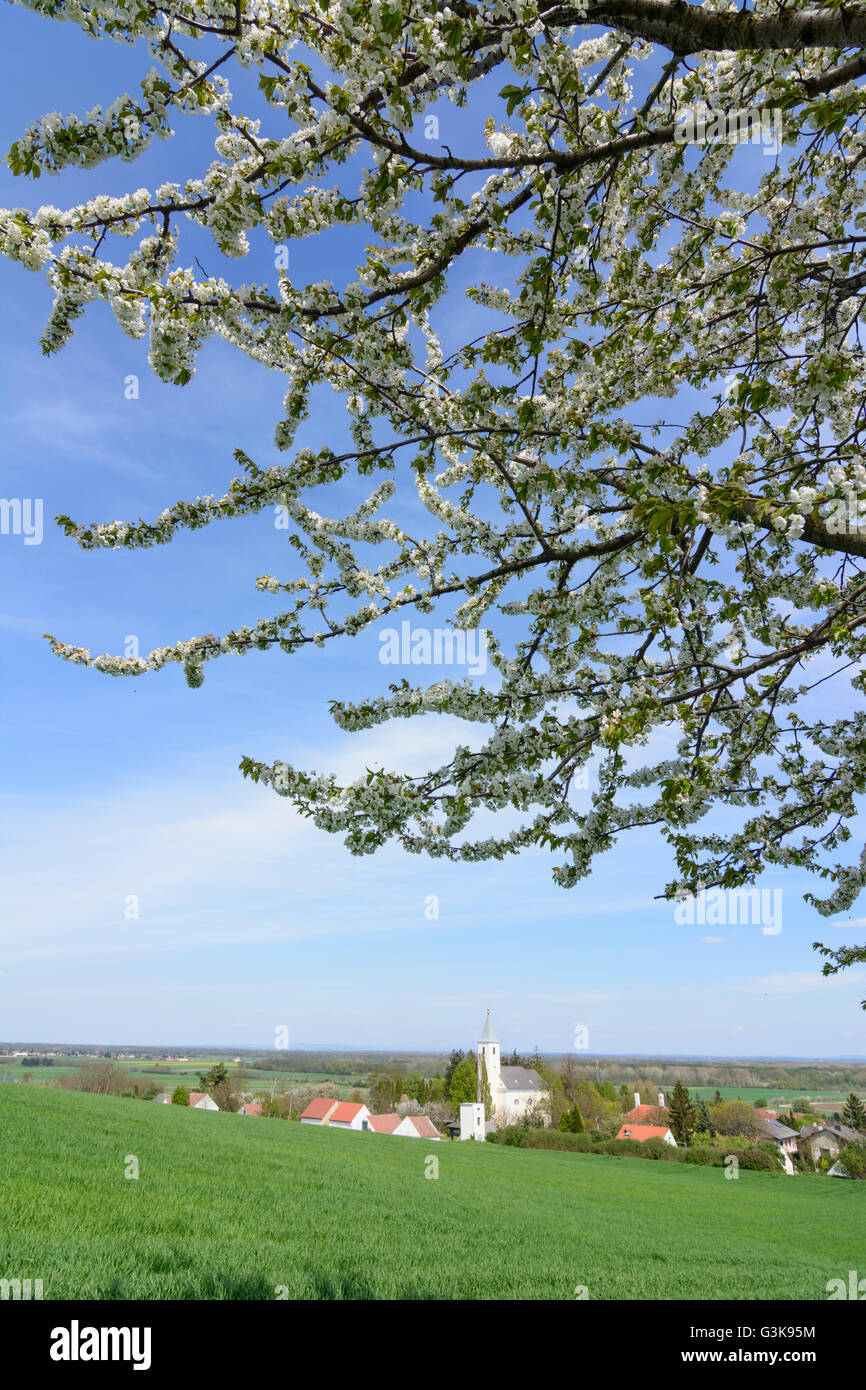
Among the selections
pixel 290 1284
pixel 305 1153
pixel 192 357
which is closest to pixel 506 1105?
pixel 305 1153

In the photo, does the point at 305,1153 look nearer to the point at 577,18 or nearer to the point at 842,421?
the point at 842,421

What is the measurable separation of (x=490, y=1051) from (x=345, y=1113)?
26.6 meters

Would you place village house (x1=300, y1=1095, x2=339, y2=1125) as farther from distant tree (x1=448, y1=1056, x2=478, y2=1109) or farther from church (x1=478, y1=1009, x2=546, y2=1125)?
church (x1=478, y1=1009, x2=546, y2=1125)

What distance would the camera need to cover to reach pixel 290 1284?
251 inches

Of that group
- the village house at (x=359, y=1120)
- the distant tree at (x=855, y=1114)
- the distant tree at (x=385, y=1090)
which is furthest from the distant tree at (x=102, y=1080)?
the distant tree at (x=855, y=1114)

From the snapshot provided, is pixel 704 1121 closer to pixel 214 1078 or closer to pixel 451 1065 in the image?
pixel 451 1065

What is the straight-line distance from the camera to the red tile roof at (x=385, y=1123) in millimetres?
59744

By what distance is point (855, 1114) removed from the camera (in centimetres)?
6481

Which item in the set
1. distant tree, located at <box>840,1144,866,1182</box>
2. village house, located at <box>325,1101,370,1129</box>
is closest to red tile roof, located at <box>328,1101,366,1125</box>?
village house, located at <box>325,1101,370,1129</box>

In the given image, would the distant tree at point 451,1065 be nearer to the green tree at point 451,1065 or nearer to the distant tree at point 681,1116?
the green tree at point 451,1065

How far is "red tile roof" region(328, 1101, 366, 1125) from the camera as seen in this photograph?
5799 centimetres

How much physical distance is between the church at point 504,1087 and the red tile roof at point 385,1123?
533 inches

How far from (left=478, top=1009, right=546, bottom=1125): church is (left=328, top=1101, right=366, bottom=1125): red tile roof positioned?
17.4 metres
